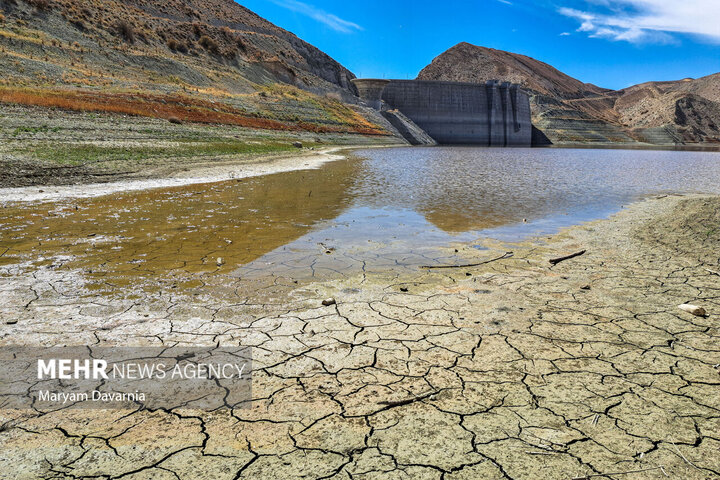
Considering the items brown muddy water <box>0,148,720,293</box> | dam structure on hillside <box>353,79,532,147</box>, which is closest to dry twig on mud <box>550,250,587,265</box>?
brown muddy water <box>0,148,720,293</box>

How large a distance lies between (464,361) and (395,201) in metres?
9.48

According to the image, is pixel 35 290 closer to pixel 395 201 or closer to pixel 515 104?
pixel 395 201

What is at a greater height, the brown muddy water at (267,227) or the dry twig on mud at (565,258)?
the brown muddy water at (267,227)

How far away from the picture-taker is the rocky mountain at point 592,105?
109 m

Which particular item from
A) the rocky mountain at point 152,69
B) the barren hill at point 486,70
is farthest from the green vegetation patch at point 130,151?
the barren hill at point 486,70

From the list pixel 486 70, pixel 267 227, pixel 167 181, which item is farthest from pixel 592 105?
pixel 267 227

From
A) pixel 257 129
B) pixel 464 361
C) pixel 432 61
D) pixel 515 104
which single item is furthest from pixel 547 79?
pixel 464 361

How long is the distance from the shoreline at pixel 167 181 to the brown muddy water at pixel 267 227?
854 millimetres

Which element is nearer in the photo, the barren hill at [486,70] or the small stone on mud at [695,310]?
the small stone on mud at [695,310]

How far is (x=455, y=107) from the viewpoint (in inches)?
3268

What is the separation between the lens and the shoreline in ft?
36.9

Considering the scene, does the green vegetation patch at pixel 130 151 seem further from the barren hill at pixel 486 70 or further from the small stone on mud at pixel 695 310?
the barren hill at pixel 486 70

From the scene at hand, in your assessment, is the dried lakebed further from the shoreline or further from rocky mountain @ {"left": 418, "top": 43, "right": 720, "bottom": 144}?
rocky mountain @ {"left": 418, "top": 43, "right": 720, "bottom": 144}

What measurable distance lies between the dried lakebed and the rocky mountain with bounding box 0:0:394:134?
2371 centimetres
